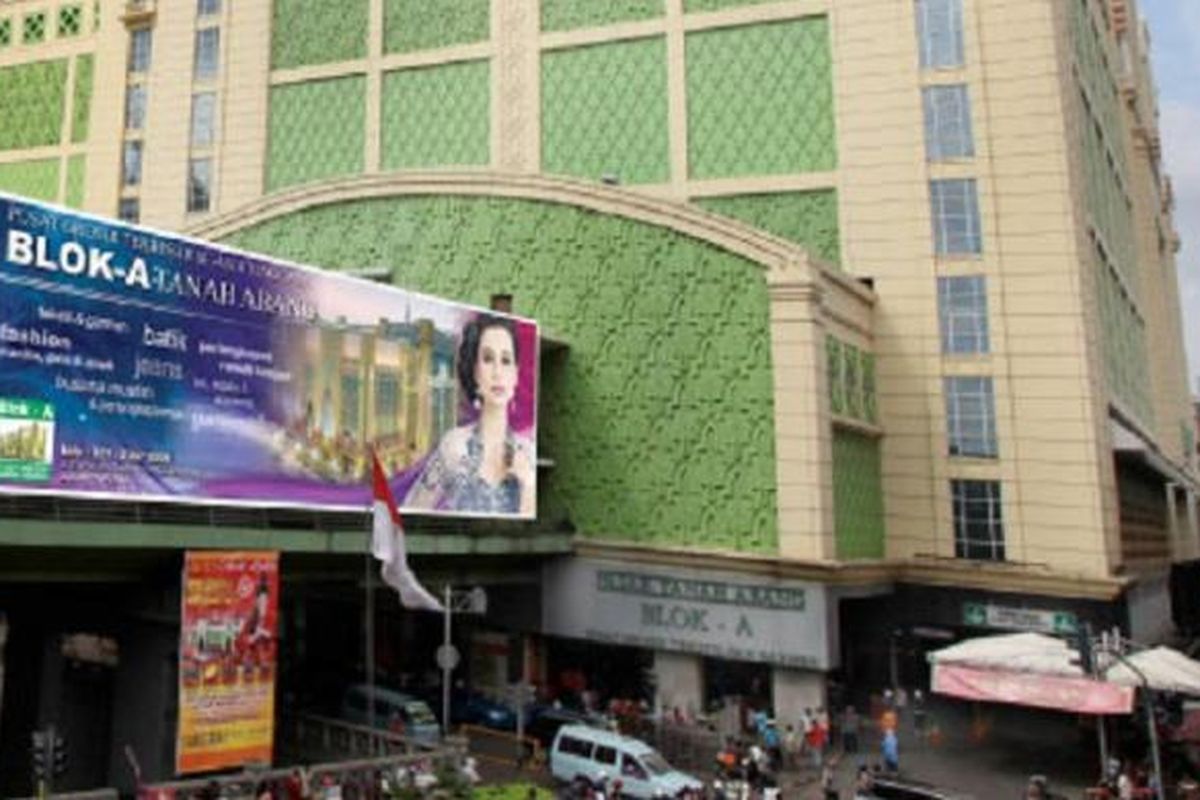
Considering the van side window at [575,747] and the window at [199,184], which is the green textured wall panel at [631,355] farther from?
the window at [199,184]

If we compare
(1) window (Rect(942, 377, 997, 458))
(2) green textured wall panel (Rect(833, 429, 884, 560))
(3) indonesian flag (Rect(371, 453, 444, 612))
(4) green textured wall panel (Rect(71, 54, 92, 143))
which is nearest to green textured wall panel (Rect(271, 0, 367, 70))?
(4) green textured wall panel (Rect(71, 54, 92, 143))

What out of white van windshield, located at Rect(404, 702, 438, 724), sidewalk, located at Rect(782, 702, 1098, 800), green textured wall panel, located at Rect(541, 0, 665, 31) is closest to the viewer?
sidewalk, located at Rect(782, 702, 1098, 800)

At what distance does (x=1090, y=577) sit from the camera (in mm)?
42656

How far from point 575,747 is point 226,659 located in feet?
36.1

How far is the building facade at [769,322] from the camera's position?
42.0 metres

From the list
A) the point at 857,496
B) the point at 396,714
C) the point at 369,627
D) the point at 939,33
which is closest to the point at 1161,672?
the point at 857,496

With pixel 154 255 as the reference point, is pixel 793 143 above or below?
above

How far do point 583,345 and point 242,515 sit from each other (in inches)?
695

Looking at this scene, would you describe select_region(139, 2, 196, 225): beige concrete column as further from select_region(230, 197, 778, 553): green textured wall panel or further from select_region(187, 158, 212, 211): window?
select_region(230, 197, 778, 553): green textured wall panel

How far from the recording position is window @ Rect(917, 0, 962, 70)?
4894 cm

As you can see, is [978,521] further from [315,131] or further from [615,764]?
[315,131]

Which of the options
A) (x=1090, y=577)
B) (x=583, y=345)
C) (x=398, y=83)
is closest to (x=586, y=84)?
(x=398, y=83)

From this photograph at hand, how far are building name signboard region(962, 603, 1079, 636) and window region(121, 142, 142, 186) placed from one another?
55626 mm

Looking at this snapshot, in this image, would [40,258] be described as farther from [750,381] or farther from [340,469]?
[750,381]
